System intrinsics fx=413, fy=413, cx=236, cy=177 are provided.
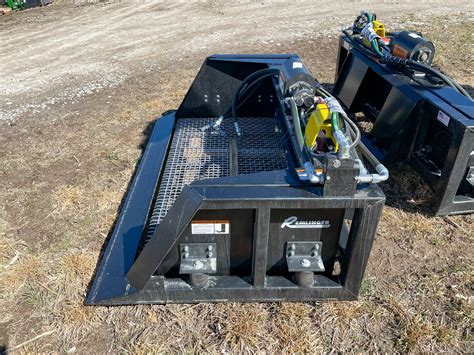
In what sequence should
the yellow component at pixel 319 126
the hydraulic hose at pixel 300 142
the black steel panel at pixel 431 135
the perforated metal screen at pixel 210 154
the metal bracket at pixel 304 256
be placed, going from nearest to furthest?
the hydraulic hose at pixel 300 142, the yellow component at pixel 319 126, the metal bracket at pixel 304 256, the black steel panel at pixel 431 135, the perforated metal screen at pixel 210 154

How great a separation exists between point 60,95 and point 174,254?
4075mm

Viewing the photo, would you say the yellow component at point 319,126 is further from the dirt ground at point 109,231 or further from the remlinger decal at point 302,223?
the dirt ground at point 109,231

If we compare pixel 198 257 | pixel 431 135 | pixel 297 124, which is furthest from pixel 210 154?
pixel 431 135

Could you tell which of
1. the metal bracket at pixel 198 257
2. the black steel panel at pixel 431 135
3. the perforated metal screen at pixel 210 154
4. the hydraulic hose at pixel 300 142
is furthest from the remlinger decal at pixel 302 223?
the black steel panel at pixel 431 135

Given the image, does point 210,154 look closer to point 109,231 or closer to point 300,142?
point 109,231

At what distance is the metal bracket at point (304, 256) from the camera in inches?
81.1

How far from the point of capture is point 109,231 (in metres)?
2.82

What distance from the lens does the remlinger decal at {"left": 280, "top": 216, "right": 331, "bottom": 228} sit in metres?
2.01

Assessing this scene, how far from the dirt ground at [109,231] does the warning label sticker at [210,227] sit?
0.45 metres

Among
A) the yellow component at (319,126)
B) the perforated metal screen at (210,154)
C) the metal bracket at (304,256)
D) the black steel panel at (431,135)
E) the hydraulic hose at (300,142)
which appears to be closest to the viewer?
the hydraulic hose at (300,142)

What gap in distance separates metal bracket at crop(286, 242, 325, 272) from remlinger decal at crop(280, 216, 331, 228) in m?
0.10

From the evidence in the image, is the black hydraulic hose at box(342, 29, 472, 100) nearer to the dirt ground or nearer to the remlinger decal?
the dirt ground

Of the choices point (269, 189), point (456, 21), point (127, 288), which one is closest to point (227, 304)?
point (127, 288)

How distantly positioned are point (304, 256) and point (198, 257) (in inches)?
21.4
